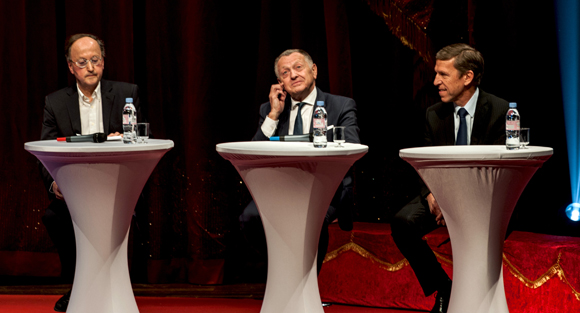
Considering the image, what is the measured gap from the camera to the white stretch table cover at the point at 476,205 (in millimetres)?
2221

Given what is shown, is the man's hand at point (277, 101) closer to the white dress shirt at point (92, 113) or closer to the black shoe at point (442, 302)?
the white dress shirt at point (92, 113)

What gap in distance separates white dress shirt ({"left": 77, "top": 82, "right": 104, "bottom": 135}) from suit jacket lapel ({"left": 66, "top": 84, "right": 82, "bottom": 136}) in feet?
0.09

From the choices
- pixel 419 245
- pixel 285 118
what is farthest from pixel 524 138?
pixel 285 118

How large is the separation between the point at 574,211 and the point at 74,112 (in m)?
2.56

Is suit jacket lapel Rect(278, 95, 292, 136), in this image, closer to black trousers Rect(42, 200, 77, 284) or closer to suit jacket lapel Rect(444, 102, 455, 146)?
suit jacket lapel Rect(444, 102, 455, 146)

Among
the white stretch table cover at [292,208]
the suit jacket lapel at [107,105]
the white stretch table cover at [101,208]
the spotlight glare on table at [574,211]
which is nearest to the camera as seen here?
the white stretch table cover at [292,208]

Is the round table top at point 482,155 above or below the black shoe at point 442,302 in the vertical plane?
above

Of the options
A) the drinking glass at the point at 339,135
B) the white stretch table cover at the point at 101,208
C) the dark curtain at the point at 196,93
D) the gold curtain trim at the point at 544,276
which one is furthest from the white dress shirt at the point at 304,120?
the gold curtain trim at the point at 544,276

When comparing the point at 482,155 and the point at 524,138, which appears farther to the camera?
the point at 524,138

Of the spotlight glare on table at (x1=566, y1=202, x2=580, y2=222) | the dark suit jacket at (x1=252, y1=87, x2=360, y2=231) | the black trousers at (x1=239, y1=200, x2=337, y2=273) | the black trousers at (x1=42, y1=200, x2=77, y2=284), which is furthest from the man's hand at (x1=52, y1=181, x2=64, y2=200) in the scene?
the spotlight glare on table at (x1=566, y1=202, x2=580, y2=222)

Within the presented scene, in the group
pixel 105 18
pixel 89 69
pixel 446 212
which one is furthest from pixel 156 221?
pixel 446 212

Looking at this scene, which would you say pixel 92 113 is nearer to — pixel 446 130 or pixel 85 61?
pixel 85 61

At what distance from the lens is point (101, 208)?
2521 millimetres

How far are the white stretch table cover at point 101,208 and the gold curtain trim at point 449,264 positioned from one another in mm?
1153
